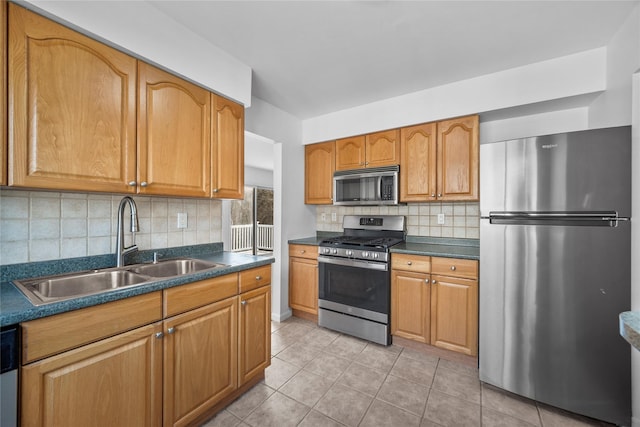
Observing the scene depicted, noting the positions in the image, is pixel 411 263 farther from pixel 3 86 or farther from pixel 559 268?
pixel 3 86

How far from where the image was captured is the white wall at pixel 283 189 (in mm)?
2957

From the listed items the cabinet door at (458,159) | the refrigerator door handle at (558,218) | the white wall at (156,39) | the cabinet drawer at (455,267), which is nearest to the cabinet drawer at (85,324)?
the white wall at (156,39)

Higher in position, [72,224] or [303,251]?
[72,224]

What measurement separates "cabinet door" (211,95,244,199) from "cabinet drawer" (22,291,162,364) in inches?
35.3

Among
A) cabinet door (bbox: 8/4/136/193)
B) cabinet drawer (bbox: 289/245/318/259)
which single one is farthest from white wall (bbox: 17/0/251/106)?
cabinet drawer (bbox: 289/245/318/259)

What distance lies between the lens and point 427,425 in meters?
1.59

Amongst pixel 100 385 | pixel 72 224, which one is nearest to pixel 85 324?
pixel 100 385

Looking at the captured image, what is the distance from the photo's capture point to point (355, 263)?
2.62 meters

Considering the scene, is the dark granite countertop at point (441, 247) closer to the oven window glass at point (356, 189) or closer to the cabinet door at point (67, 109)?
the oven window glass at point (356, 189)

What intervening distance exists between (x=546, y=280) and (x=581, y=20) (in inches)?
63.5

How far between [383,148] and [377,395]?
2.20 m

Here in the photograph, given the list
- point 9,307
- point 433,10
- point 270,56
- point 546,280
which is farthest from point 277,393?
point 433,10

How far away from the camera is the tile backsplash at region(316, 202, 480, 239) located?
2.65 meters

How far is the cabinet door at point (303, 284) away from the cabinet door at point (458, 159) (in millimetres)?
1536
